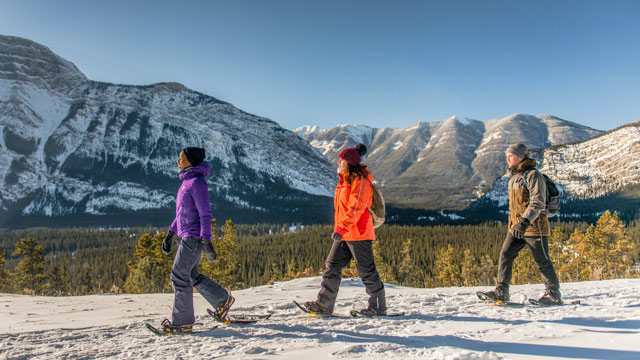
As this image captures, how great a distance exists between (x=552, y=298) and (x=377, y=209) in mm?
3490

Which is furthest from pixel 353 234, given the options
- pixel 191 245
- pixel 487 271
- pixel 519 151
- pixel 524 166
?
pixel 487 271

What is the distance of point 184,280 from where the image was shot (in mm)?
4473

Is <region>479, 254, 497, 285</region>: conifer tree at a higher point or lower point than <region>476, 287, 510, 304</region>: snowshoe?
lower

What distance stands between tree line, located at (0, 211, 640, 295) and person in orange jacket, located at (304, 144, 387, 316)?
43.1 feet

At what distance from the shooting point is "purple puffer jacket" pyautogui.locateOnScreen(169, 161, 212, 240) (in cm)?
445

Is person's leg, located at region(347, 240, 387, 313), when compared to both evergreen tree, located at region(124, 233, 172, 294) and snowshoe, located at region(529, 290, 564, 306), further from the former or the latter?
evergreen tree, located at region(124, 233, 172, 294)

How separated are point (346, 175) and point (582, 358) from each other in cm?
325

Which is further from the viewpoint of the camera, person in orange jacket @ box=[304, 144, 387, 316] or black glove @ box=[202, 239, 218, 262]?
person in orange jacket @ box=[304, 144, 387, 316]

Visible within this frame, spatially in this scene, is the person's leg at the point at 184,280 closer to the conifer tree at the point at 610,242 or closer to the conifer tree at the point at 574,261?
the conifer tree at the point at 610,242

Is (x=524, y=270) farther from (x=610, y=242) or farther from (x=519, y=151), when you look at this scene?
(x=519, y=151)

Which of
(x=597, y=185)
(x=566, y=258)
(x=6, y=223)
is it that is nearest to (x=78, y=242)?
(x=6, y=223)

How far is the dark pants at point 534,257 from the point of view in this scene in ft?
18.5

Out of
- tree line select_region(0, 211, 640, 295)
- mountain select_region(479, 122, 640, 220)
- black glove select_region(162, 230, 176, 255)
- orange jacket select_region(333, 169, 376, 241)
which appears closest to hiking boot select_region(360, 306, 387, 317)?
orange jacket select_region(333, 169, 376, 241)

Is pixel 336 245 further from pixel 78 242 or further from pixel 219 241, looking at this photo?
pixel 78 242
